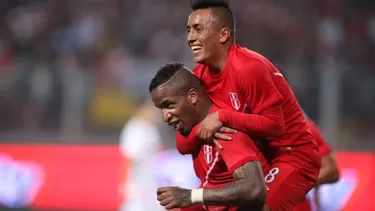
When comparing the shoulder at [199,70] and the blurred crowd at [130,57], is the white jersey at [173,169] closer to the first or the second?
the blurred crowd at [130,57]

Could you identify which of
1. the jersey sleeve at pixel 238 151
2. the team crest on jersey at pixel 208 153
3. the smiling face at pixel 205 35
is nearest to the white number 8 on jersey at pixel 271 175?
the jersey sleeve at pixel 238 151

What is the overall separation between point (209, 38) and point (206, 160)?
0.82m

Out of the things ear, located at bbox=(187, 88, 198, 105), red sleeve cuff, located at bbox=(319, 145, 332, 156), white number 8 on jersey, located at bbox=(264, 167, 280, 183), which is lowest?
white number 8 on jersey, located at bbox=(264, 167, 280, 183)

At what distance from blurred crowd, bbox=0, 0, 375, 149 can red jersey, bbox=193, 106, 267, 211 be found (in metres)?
5.47

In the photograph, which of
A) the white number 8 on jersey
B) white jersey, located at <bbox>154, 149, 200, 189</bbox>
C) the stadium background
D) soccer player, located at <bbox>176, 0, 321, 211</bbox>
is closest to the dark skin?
soccer player, located at <bbox>176, 0, 321, 211</bbox>

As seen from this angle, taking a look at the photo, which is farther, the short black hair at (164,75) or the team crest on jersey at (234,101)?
the short black hair at (164,75)

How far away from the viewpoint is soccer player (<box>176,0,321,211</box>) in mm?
5445

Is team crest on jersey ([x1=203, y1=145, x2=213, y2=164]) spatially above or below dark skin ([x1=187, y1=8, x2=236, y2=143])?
below

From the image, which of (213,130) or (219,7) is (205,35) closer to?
(219,7)

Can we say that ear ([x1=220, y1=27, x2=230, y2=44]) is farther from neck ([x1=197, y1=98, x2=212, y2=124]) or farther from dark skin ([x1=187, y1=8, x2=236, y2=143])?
neck ([x1=197, y1=98, x2=212, y2=124])

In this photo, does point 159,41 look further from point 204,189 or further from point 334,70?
point 204,189

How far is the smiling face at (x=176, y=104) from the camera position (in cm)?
563

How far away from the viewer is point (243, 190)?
524cm

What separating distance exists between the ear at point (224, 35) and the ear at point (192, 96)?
381 millimetres
